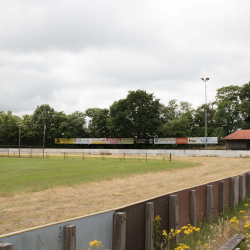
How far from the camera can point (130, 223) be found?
5.25m

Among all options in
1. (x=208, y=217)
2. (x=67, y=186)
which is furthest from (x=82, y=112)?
(x=208, y=217)

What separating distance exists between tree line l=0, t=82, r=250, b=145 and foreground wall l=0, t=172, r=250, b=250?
59964mm

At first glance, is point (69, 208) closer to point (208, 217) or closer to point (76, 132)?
point (208, 217)

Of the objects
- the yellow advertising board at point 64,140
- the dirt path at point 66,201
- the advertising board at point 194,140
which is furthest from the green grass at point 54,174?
the yellow advertising board at point 64,140

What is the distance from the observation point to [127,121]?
69.9 meters

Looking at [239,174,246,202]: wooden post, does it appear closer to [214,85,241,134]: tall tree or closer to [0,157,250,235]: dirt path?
[0,157,250,235]: dirt path

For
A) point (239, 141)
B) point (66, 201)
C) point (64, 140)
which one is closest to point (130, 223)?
point (66, 201)

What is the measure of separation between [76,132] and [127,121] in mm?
18010

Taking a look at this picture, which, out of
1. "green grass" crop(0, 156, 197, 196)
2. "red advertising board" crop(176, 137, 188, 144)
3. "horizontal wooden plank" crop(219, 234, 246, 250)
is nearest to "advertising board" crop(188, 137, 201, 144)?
"red advertising board" crop(176, 137, 188, 144)

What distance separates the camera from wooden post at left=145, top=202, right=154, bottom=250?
5.56m

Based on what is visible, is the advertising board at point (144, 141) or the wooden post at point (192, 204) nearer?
the wooden post at point (192, 204)

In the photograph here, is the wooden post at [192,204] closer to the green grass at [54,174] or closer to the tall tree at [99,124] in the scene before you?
the green grass at [54,174]

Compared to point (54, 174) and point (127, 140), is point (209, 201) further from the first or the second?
point (127, 140)

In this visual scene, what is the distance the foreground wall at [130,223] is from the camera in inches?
149
